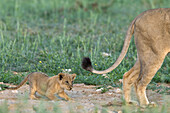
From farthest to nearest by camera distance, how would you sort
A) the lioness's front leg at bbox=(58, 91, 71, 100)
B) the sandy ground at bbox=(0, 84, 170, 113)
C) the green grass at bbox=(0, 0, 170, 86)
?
the green grass at bbox=(0, 0, 170, 86)
the lioness's front leg at bbox=(58, 91, 71, 100)
the sandy ground at bbox=(0, 84, 170, 113)

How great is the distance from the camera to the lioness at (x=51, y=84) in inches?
212

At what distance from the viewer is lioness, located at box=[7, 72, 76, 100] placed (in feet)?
17.7

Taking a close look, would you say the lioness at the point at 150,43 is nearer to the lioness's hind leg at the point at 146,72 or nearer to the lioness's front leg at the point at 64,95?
the lioness's hind leg at the point at 146,72

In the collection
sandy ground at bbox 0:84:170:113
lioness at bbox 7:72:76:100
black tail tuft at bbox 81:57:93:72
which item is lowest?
sandy ground at bbox 0:84:170:113

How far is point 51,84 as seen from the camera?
18.0ft

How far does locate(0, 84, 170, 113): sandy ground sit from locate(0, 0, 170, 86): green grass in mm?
432

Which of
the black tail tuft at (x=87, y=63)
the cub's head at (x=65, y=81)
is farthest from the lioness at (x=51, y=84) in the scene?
the black tail tuft at (x=87, y=63)

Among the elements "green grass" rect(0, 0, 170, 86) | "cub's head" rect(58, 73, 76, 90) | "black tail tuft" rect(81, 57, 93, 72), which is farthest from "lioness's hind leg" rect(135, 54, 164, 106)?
"cub's head" rect(58, 73, 76, 90)

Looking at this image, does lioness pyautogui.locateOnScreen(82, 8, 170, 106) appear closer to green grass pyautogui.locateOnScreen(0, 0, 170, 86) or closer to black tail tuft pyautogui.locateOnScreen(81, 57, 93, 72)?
black tail tuft pyautogui.locateOnScreen(81, 57, 93, 72)

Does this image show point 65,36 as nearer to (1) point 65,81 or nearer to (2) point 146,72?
(1) point 65,81

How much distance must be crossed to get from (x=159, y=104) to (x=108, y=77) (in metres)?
1.69

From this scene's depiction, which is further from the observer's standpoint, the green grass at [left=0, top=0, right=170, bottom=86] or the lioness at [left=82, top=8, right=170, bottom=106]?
the green grass at [left=0, top=0, right=170, bottom=86]

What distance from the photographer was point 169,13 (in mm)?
5141

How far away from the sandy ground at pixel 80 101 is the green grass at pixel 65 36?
0.43 m
